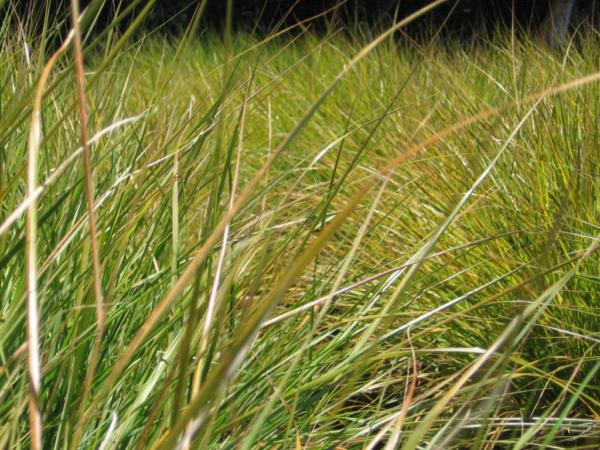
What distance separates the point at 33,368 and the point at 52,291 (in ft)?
1.57

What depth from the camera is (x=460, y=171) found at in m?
1.90

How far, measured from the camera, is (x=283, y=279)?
56 centimetres

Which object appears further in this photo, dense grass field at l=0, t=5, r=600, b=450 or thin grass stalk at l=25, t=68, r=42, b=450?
dense grass field at l=0, t=5, r=600, b=450

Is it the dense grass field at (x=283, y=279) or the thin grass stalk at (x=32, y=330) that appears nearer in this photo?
the thin grass stalk at (x=32, y=330)

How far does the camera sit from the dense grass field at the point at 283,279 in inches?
28.3

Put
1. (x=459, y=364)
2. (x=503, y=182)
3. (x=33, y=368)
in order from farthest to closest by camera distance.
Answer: (x=503, y=182) → (x=459, y=364) → (x=33, y=368)

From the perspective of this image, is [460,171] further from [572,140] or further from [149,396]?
[149,396]

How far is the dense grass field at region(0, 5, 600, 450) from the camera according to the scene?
2.36ft

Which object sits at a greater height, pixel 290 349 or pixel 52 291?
pixel 52 291

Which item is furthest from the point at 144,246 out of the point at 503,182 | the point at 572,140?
the point at 572,140

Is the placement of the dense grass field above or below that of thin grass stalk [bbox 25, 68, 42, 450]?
below

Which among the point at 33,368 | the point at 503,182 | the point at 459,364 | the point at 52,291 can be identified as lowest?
the point at 459,364

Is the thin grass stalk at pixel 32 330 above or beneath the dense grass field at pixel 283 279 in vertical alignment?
above

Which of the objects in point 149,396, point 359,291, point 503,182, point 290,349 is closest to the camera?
point 149,396
